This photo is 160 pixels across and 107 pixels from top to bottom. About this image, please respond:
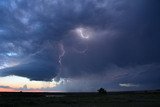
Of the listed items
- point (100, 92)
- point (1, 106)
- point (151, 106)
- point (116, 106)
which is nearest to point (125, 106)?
point (116, 106)

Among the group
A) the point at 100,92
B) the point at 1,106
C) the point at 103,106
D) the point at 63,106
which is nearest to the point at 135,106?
the point at 103,106

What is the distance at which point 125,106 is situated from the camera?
51.1 m

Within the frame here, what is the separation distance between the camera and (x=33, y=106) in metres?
52.1

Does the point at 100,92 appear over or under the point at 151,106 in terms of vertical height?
over

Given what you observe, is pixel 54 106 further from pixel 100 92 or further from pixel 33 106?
pixel 100 92

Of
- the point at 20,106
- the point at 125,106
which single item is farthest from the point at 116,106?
the point at 20,106

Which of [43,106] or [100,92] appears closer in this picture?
[43,106]

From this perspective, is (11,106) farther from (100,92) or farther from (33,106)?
(100,92)

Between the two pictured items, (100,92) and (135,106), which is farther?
(100,92)

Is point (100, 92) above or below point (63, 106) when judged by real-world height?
above

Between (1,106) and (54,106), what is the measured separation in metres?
9.99

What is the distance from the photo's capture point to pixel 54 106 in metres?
53.0

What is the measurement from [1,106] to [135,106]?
995 inches

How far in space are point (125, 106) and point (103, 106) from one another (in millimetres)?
4171
